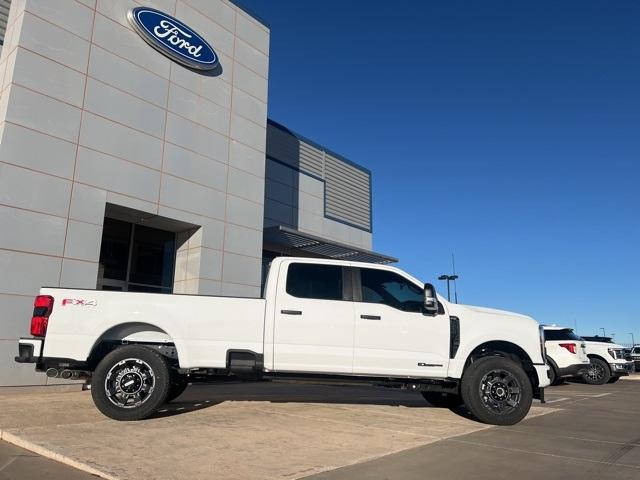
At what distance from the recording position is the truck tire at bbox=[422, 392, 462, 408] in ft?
27.8

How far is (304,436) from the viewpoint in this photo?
562 centimetres

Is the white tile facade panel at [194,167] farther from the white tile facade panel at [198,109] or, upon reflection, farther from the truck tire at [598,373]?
the truck tire at [598,373]

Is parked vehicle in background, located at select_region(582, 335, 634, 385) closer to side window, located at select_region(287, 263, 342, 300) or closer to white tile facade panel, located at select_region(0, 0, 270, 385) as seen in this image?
white tile facade panel, located at select_region(0, 0, 270, 385)

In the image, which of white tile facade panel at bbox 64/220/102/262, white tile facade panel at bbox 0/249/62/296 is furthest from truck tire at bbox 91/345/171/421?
white tile facade panel at bbox 64/220/102/262

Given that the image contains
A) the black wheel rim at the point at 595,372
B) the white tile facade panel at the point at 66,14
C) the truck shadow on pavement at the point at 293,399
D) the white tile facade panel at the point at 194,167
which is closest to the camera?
the truck shadow on pavement at the point at 293,399

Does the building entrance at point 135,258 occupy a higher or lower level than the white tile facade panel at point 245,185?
lower

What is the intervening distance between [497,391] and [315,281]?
285 centimetres

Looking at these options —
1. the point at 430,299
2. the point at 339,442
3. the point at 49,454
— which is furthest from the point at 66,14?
the point at 339,442

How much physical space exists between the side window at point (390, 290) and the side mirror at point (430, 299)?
20cm

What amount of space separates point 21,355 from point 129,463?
2.82m

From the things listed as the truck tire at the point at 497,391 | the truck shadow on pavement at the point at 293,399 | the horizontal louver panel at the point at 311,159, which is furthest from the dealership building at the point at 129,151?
the truck tire at the point at 497,391

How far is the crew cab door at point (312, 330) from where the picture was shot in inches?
256

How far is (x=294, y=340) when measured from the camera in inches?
257

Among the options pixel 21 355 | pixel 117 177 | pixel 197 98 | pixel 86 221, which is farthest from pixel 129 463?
pixel 197 98
